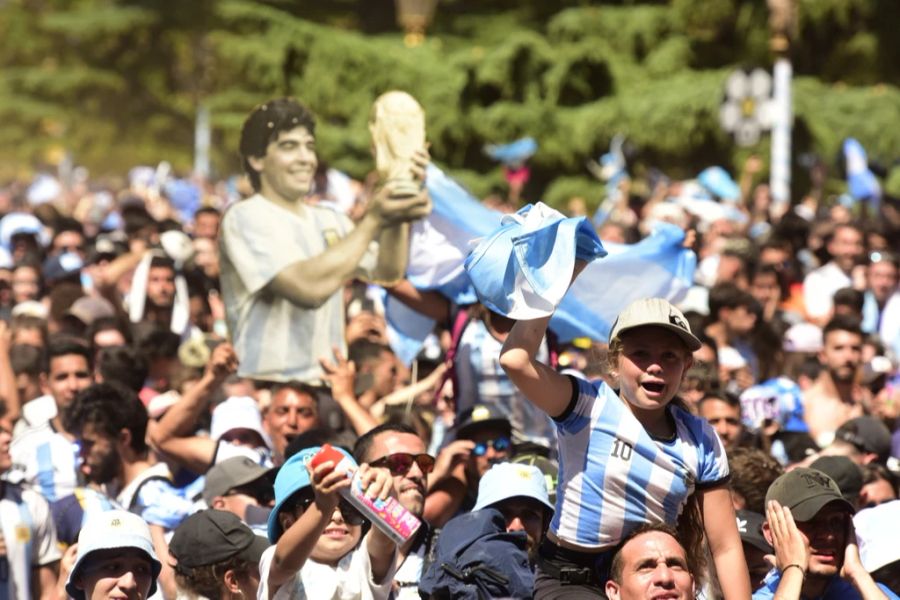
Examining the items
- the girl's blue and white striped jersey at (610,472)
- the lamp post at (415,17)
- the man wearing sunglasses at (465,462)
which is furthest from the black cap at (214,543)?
the lamp post at (415,17)

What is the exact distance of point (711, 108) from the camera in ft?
82.1

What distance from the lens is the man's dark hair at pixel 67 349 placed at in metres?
10.0

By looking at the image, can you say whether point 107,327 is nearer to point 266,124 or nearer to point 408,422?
point 266,124

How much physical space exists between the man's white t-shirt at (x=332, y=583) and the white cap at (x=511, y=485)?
2.78 ft

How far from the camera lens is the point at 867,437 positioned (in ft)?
29.0

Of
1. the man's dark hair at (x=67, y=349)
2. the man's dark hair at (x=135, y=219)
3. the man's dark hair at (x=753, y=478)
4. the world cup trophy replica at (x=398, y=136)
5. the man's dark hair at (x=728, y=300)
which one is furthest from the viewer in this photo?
the man's dark hair at (x=135, y=219)

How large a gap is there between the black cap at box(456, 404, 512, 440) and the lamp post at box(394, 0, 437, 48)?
15.2 meters

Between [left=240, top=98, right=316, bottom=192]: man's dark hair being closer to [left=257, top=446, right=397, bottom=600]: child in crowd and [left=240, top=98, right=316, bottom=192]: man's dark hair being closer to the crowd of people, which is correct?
the crowd of people

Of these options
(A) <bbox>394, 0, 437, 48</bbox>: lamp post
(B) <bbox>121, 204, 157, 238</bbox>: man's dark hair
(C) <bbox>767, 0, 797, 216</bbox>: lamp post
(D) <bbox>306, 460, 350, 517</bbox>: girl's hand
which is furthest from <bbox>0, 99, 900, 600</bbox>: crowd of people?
(A) <bbox>394, 0, 437, 48</bbox>: lamp post

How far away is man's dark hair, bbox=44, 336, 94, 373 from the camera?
10.0 m

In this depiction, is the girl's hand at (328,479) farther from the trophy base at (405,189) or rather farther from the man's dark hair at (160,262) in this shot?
the man's dark hair at (160,262)

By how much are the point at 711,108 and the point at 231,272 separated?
16166 millimetres

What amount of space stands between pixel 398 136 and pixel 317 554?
3.50m

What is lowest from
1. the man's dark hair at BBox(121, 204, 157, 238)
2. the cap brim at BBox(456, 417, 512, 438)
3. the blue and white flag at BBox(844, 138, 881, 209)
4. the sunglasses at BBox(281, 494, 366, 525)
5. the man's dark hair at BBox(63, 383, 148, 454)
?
the man's dark hair at BBox(121, 204, 157, 238)
